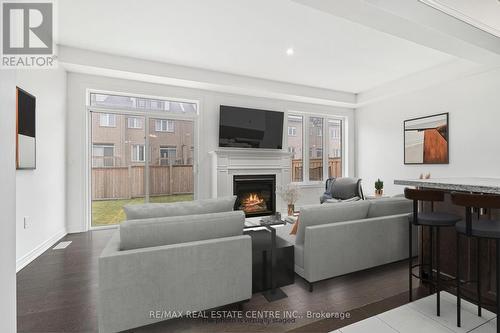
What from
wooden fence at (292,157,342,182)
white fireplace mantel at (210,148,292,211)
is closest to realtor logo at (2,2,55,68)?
white fireplace mantel at (210,148,292,211)

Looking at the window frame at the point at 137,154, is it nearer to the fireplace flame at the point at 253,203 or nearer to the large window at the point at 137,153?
the large window at the point at 137,153

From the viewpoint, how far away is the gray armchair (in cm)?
515

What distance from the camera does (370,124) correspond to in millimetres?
6191

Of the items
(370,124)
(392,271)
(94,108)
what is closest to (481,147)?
(370,124)

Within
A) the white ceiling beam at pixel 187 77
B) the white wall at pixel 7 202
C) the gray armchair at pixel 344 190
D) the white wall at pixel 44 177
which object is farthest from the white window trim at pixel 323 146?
the white wall at pixel 7 202

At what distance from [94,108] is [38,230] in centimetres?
224

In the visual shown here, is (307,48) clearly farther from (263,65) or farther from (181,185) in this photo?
(181,185)

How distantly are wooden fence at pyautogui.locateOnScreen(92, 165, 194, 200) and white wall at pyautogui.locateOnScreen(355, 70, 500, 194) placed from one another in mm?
4573

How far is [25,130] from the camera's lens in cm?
283

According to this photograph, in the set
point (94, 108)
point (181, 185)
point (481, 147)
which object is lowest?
point (181, 185)

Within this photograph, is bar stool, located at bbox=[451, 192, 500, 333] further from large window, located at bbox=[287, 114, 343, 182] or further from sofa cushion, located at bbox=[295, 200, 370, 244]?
large window, located at bbox=[287, 114, 343, 182]

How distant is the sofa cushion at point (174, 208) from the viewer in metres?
2.19

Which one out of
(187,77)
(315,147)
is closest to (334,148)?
(315,147)

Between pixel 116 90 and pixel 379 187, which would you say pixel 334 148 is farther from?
pixel 116 90
